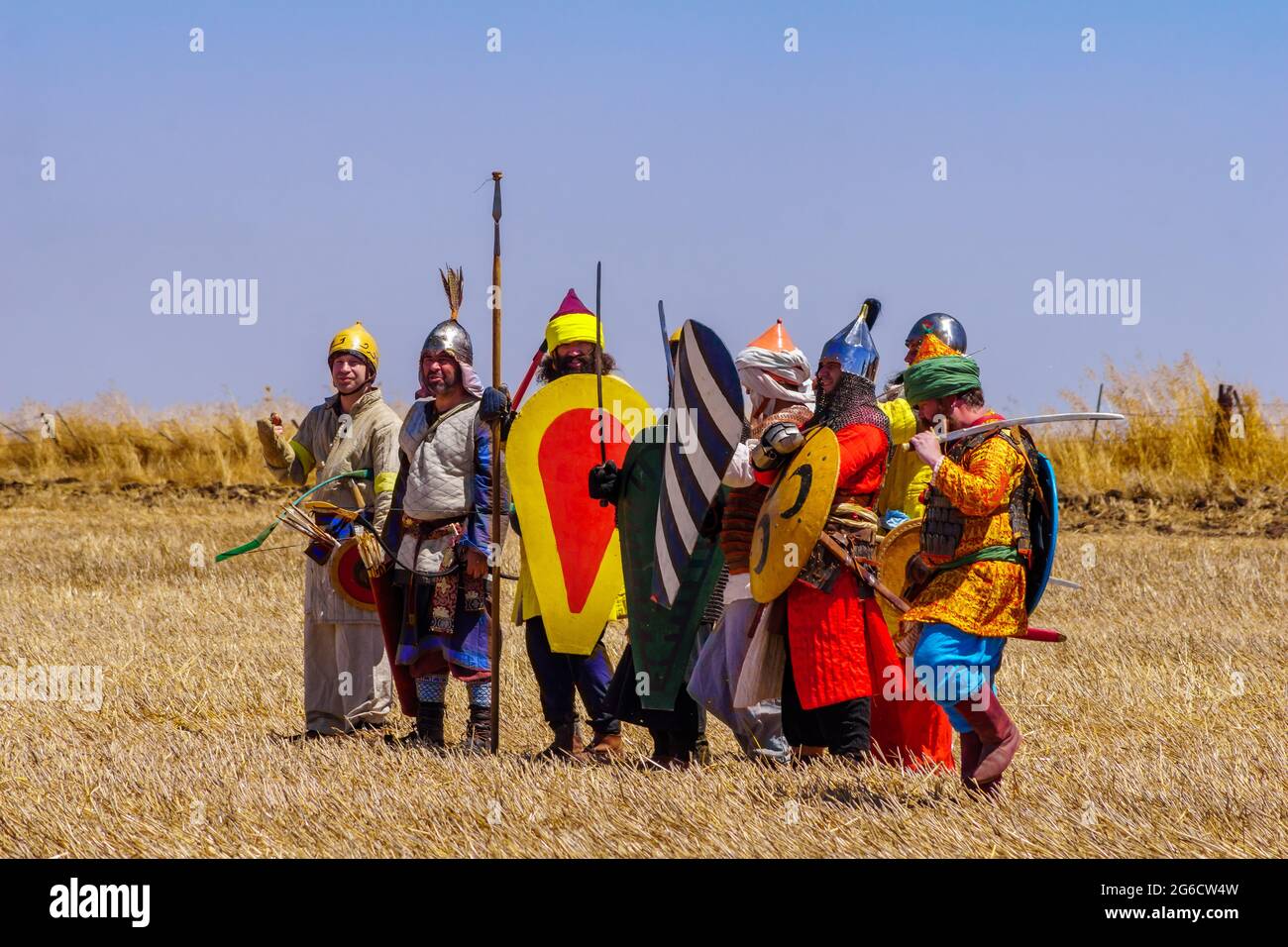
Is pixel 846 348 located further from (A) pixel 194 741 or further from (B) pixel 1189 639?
(B) pixel 1189 639

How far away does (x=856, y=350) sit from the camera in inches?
261

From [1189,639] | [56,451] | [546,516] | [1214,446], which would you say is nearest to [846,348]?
[546,516]

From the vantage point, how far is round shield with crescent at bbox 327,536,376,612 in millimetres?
8070

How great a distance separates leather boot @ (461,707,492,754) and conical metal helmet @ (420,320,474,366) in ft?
4.59

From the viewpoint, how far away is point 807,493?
6.41 m

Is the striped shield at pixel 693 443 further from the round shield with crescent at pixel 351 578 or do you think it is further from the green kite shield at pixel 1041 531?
the round shield with crescent at pixel 351 578

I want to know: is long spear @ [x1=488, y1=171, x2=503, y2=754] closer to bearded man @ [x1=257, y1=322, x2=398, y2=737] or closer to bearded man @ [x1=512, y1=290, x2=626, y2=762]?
bearded man @ [x1=512, y1=290, x2=626, y2=762]

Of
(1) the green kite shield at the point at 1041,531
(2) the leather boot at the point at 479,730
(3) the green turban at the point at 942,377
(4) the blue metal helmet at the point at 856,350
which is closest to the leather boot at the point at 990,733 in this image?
(1) the green kite shield at the point at 1041,531

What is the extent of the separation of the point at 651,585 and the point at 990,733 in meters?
1.59

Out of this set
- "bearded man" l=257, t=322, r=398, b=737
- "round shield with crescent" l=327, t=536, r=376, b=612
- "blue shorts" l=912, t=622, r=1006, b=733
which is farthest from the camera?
"bearded man" l=257, t=322, r=398, b=737

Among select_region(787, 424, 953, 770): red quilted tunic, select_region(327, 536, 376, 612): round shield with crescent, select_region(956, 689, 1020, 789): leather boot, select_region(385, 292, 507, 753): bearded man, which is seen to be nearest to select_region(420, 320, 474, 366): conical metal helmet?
select_region(385, 292, 507, 753): bearded man

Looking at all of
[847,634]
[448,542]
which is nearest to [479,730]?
[448,542]

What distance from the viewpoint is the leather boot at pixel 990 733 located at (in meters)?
5.87
